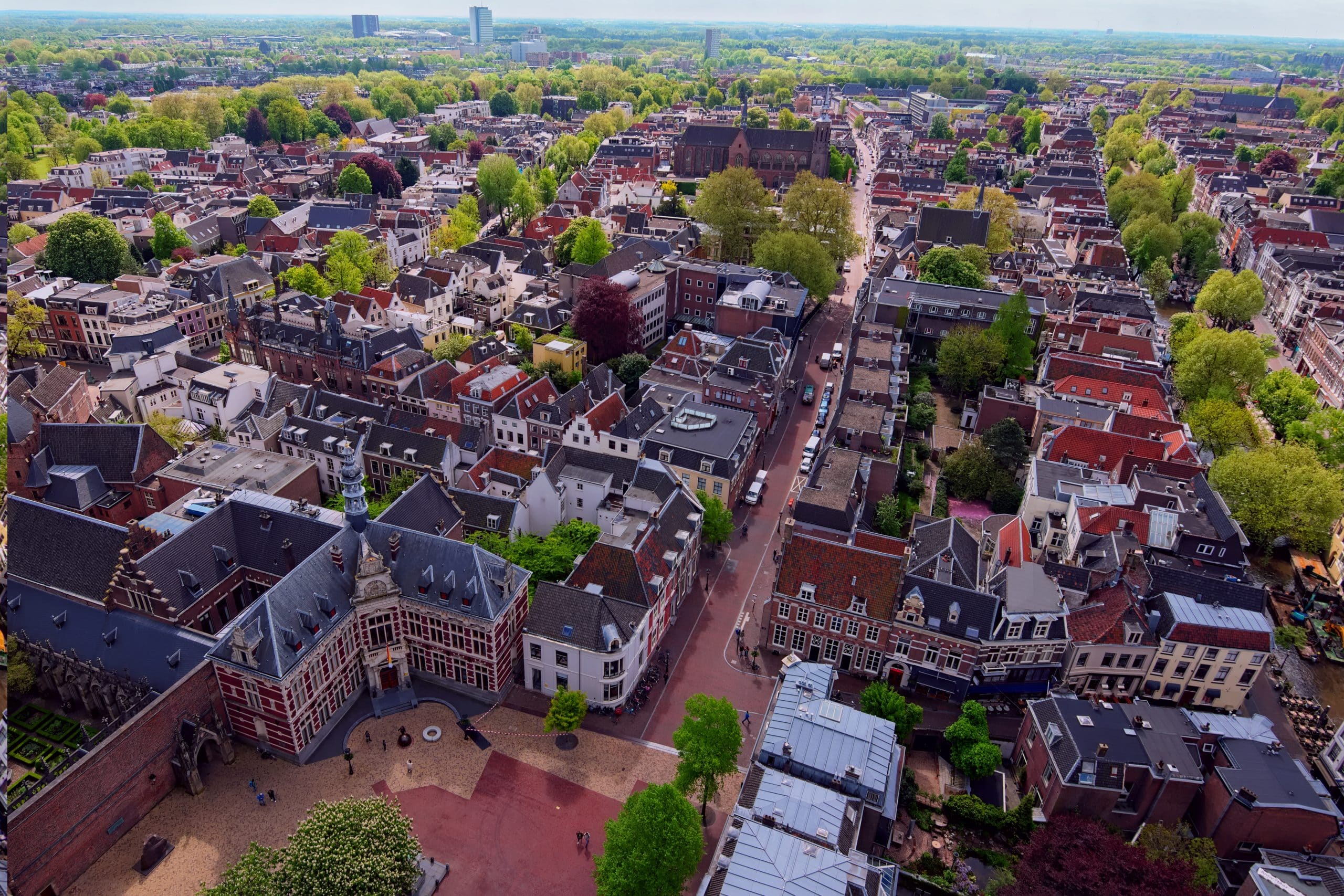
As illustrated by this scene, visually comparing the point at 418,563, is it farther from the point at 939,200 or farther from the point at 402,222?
the point at 939,200

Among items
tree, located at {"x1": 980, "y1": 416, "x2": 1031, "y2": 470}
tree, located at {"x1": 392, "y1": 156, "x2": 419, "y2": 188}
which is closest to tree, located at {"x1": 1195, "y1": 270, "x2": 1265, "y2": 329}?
tree, located at {"x1": 980, "y1": 416, "x2": 1031, "y2": 470}

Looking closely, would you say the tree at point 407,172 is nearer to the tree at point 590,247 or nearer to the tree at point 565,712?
the tree at point 590,247

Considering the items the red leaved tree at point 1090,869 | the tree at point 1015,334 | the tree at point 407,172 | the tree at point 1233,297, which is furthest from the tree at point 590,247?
the red leaved tree at point 1090,869

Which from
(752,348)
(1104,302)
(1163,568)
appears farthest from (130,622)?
(1104,302)

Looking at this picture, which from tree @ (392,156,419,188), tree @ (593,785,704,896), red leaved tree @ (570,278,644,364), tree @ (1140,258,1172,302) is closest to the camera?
tree @ (593,785,704,896)

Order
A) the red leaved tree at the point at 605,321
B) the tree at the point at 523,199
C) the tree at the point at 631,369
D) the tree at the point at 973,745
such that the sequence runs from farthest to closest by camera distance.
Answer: the tree at the point at 523,199, the red leaved tree at the point at 605,321, the tree at the point at 631,369, the tree at the point at 973,745

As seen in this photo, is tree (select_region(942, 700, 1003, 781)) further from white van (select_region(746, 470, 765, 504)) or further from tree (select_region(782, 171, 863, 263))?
tree (select_region(782, 171, 863, 263))
